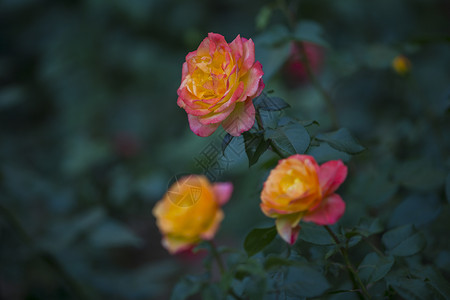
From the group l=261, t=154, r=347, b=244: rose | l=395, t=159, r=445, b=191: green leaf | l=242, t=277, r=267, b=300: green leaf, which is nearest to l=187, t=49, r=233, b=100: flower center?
l=261, t=154, r=347, b=244: rose

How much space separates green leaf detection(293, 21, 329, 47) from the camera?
83cm

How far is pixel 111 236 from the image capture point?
41.4 inches

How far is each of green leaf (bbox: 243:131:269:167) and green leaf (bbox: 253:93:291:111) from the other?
0.12ft

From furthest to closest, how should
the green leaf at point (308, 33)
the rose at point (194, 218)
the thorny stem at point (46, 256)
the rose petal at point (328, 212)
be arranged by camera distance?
the thorny stem at point (46, 256), the green leaf at point (308, 33), the rose at point (194, 218), the rose petal at point (328, 212)

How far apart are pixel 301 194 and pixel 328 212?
0.04 meters

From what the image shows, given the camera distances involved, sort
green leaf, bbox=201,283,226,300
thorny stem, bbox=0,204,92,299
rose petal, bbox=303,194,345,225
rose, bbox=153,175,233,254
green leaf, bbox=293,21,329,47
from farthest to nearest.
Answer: thorny stem, bbox=0,204,92,299 < green leaf, bbox=293,21,329,47 < rose, bbox=153,175,233,254 < green leaf, bbox=201,283,226,300 < rose petal, bbox=303,194,345,225

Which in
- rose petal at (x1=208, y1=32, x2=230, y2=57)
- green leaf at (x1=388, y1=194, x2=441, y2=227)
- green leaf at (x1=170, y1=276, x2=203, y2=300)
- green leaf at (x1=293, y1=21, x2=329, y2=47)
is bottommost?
green leaf at (x1=388, y1=194, x2=441, y2=227)

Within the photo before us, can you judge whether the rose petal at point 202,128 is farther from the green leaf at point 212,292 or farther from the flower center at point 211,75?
the green leaf at point 212,292

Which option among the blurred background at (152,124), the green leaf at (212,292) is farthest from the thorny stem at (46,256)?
the green leaf at (212,292)

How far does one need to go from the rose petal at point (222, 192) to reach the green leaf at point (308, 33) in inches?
13.2

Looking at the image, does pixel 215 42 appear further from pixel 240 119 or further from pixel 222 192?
pixel 222 192

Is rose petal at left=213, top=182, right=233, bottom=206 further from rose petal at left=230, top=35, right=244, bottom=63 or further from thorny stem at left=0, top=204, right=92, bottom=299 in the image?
thorny stem at left=0, top=204, right=92, bottom=299

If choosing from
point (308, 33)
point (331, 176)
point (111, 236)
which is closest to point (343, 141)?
point (331, 176)

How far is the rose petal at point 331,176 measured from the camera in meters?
0.45
